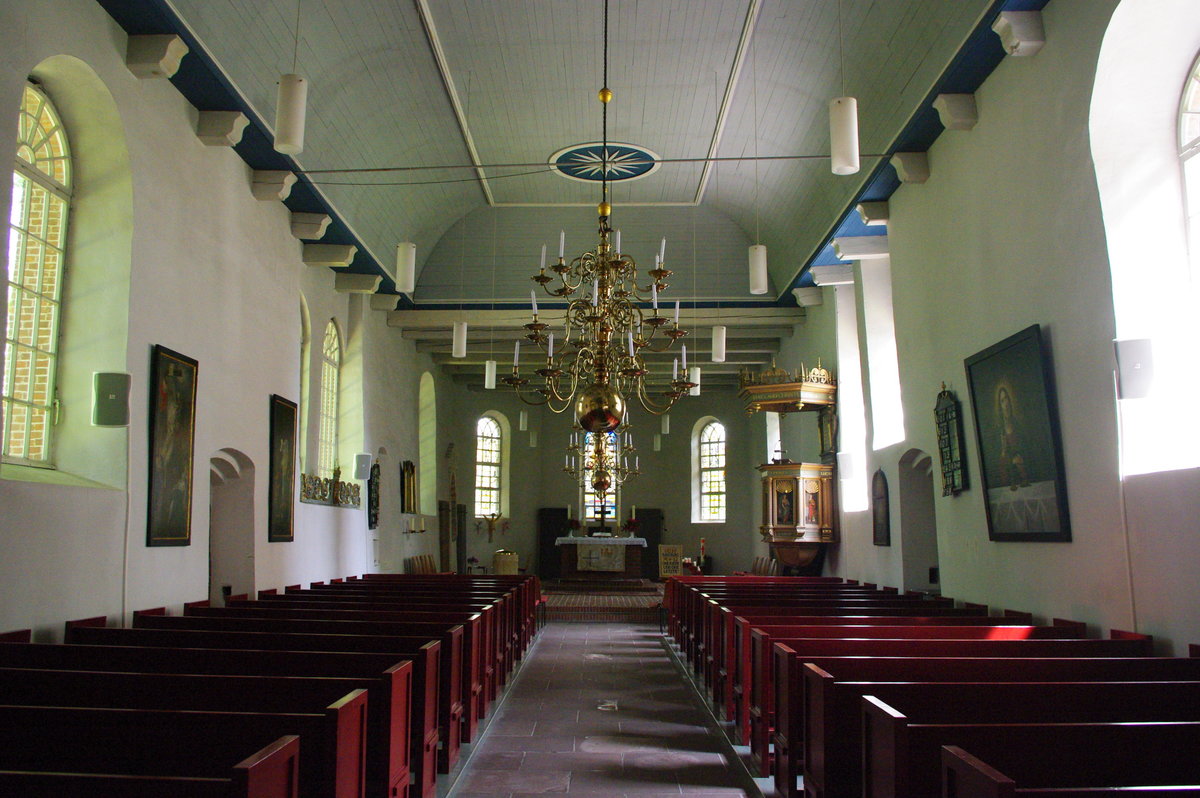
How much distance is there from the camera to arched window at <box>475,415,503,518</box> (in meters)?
22.9

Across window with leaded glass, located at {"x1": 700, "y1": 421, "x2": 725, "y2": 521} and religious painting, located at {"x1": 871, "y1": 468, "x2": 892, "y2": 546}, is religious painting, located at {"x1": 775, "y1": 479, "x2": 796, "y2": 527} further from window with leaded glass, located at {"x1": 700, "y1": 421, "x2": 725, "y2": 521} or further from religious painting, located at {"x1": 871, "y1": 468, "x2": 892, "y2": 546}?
window with leaded glass, located at {"x1": 700, "y1": 421, "x2": 725, "y2": 521}

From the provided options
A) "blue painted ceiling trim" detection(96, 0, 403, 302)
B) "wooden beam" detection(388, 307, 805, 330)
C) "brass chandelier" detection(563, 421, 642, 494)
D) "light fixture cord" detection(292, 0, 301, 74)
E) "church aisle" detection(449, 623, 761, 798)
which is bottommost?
"church aisle" detection(449, 623, 761, 798)

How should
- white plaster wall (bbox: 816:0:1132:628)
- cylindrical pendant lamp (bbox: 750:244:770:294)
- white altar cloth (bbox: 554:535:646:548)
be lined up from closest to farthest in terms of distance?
1. white plaster wall (bbox: 816:0:1132:628)
2. cylindrical pendant lamp (bbox: 750:244:770:294)
3. white altar cloth (bbox: 554:535:646:548)

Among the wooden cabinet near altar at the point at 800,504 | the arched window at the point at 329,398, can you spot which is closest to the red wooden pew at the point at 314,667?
the arched window at the point at 329,398

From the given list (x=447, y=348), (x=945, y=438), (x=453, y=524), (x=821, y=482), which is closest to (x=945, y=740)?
(x=945, y=438)

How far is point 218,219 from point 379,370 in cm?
604

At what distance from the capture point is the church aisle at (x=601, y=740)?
493 centimetres

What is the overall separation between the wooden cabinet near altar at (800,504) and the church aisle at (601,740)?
162 inches

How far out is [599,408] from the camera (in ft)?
24.5

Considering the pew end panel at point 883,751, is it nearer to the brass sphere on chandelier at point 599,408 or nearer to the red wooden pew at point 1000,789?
the red wooden pew at point 1000,789

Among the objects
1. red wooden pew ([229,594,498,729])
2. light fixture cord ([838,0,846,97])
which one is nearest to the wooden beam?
light fixture cord ([838,0,846,97])

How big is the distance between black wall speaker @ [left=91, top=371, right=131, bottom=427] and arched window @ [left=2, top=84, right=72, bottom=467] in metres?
0.52

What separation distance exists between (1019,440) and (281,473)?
7.31 metres

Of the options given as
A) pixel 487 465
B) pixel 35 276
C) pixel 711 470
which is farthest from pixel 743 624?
pixel 487 465
